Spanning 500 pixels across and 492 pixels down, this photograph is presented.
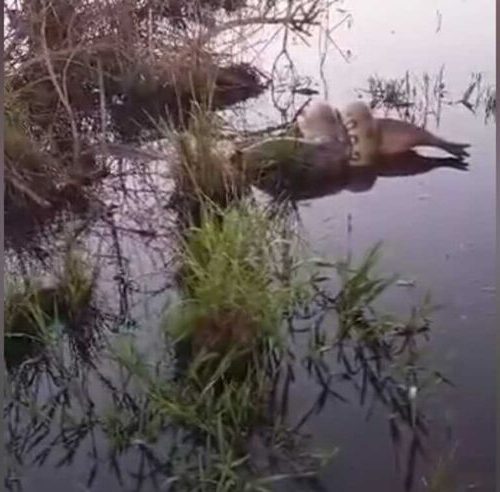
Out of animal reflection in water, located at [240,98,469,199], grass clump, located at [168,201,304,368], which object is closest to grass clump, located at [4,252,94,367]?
grass clump, located at [168,201,304,368]

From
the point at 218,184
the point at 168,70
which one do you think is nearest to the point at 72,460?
the point at 218,184

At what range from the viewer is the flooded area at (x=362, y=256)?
1485 millimetres

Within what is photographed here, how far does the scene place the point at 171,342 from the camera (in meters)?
1.49

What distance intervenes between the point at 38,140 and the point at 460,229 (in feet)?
2.33

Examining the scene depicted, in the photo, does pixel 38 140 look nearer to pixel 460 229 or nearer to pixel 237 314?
pixel 237 314

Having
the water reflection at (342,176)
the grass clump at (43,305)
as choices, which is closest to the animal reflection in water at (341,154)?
the water reflection at (342,176)

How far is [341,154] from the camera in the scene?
152 cm

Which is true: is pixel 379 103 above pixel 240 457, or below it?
above

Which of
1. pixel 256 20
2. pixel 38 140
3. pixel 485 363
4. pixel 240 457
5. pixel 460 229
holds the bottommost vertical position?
pixel 240 457

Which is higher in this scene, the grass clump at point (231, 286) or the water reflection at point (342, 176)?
the water reflection at point (342, 176)

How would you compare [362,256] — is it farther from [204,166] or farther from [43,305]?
[43,305]

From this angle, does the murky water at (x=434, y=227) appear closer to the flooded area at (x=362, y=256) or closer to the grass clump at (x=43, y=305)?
the flooded area at (x=362, y=256)

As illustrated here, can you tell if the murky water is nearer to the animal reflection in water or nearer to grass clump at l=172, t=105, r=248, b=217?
the animal reflection in water

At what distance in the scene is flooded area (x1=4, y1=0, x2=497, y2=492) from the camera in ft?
4.87
